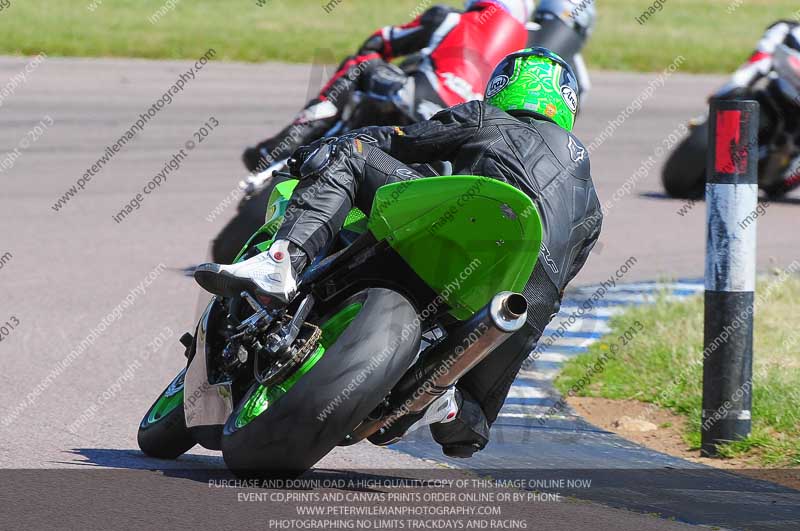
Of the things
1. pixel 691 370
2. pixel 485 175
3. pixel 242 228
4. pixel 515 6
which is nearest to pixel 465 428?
pixel 485 175

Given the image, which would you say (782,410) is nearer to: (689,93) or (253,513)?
(253,513)

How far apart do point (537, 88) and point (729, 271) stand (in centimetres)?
117

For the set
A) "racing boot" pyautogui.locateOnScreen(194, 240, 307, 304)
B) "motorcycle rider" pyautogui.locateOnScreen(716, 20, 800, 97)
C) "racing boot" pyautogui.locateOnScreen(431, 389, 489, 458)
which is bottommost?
"racing boot" pyautogui.locateOnScreen(431, 389, 489, 458)

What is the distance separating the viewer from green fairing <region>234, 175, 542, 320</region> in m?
4.09

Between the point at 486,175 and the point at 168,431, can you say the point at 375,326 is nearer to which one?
the point at 486,175

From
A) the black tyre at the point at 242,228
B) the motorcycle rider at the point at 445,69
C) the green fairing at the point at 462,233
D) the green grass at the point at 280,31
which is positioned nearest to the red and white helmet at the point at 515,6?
the motorcycle rider at the point at 445,69

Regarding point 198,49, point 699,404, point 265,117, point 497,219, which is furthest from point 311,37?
point 497,219

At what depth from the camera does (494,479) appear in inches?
189

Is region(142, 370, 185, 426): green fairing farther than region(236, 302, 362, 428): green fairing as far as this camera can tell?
Yes

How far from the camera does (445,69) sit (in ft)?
26.7

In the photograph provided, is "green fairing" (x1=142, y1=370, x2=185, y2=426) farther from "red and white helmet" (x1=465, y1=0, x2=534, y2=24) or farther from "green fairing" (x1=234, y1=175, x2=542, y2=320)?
"red and white helmet" (x1=465, y1=0, x2=534, y2=24)

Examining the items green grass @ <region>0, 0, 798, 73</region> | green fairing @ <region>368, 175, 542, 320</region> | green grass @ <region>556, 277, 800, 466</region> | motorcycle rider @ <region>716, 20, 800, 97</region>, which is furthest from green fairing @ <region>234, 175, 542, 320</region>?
green grass @ <region>0, 0, 798, 73</region>

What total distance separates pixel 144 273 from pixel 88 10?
15.8 meters

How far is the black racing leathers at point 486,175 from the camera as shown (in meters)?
4.43
